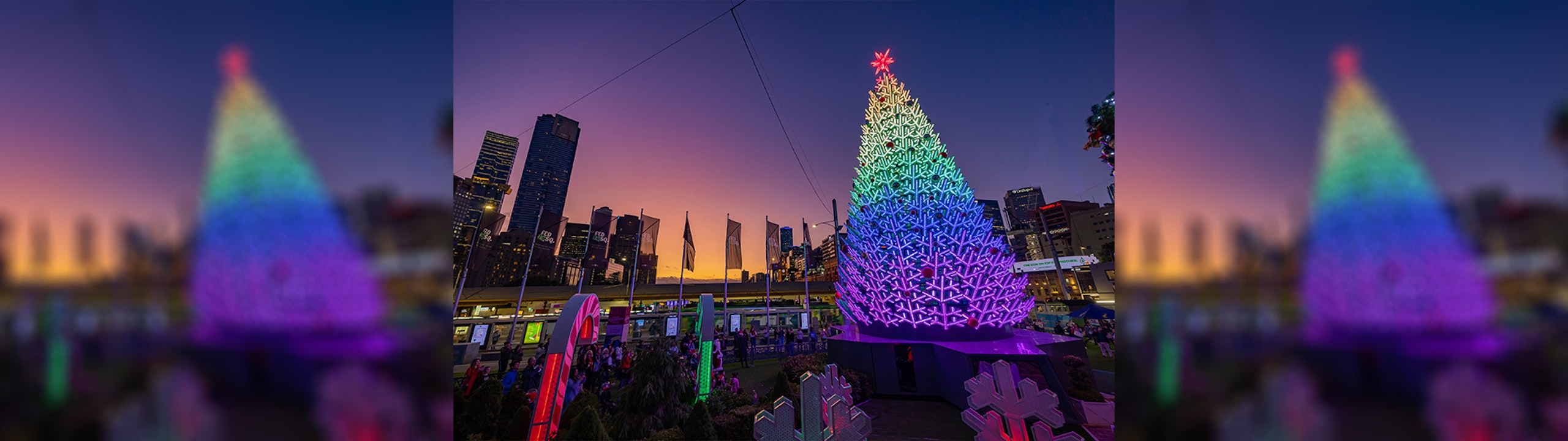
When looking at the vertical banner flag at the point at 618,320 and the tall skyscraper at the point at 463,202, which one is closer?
the tall skyscraper at the point at 463,202

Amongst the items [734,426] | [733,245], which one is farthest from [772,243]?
[734,426]

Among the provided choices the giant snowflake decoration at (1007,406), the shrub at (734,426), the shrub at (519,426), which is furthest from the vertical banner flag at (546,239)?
the giant snowflake decoration at (1007,406)

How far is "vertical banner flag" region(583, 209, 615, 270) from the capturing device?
25.0 m

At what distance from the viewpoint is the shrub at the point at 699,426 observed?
6.13 m

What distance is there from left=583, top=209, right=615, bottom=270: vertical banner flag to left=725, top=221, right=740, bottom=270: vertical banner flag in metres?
6.27

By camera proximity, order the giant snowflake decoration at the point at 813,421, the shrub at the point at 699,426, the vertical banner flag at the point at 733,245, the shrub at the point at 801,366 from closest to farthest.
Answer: the giant snowflake decoration at the point at 813,421 < the shrub at the point at 699,426 < the shrub at the point at 801,366 < the vertical banner flag at the point at 733,245

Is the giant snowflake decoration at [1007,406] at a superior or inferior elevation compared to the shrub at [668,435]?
superior

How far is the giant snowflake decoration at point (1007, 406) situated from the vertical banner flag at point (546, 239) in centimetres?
2316

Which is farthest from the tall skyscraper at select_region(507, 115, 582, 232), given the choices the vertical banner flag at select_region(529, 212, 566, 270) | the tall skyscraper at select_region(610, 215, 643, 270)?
the vertical banner flag at select_region(529, 212, 566, 270)
